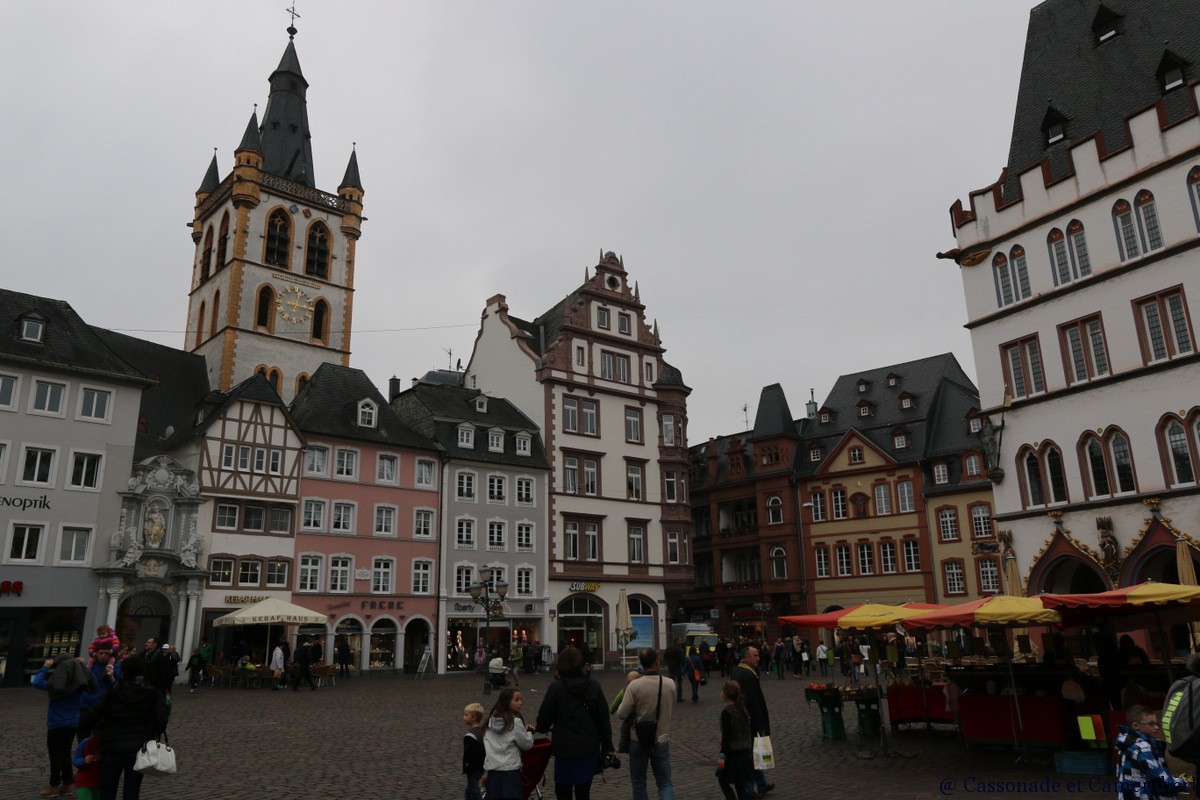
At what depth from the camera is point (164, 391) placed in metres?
44.6

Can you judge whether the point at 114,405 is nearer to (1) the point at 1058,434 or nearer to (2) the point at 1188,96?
(1) the point at 1058,434

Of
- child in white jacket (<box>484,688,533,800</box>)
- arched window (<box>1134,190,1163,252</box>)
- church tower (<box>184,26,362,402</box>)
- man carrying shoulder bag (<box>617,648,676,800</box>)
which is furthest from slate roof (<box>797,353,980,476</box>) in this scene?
child in white jacket (<box>484,688,533,800</box>)

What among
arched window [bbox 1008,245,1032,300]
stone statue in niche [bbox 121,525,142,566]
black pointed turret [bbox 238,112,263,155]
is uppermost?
black pointed turret [bbox 238,112,263,155]

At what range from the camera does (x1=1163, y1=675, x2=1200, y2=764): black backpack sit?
652 centimetres

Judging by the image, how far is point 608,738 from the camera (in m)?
8.45

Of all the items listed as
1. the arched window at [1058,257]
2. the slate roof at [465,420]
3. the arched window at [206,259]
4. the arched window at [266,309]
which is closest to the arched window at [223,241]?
the arched window at [206,259]

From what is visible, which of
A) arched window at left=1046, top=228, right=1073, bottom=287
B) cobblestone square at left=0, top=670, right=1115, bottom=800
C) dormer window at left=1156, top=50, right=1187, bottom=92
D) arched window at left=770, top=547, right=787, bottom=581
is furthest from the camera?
arched window at left=770, top=547, right=787, bottom=581

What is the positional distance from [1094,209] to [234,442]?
31.6m

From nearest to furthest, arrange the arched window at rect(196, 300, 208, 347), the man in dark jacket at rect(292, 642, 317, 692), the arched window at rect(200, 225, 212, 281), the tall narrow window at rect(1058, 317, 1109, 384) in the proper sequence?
the tall narrow window at rect(1058, 317, 1109, 384), the man in dark jacket at rect(292, 642, 317, 692), the arched window at rect(196, 300, 208, 347), the arched window at rect(200, 225, 212, 281)

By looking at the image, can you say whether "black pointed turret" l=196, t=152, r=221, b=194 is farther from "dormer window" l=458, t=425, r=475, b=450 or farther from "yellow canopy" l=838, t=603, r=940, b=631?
"yellow canopy" l=838, t=603, r=940, b=631

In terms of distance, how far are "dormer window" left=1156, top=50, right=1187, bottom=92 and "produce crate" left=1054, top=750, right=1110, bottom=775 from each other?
68.6ft

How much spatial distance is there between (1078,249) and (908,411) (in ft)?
93.0

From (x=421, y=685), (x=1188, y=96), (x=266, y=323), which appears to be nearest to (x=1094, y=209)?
(x=1188, y=96)

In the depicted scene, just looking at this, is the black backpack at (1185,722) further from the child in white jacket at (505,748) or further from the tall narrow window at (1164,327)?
the tall narrow window at (1164,327)
